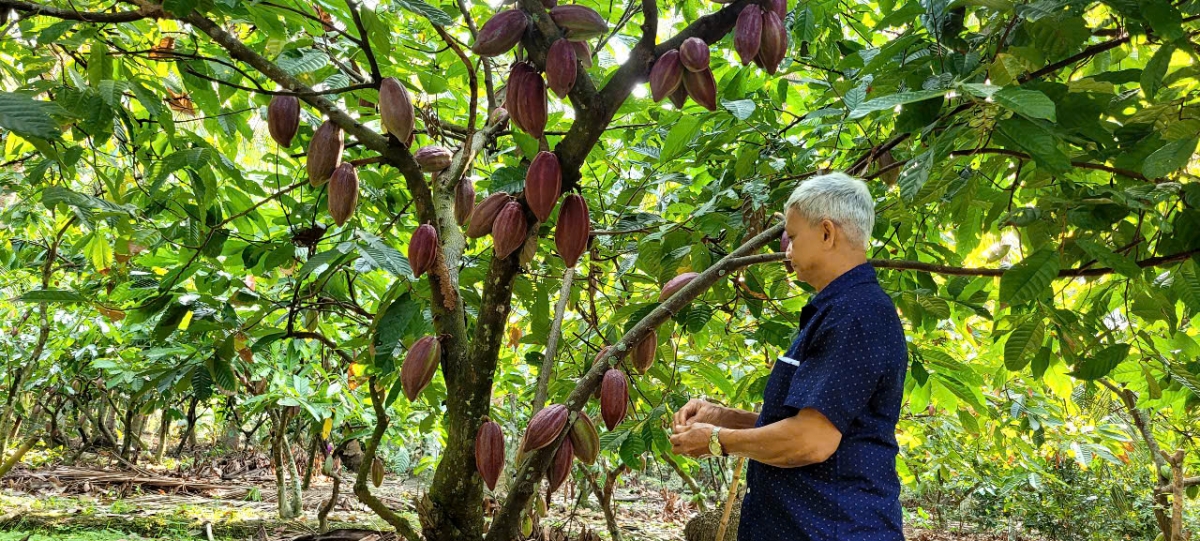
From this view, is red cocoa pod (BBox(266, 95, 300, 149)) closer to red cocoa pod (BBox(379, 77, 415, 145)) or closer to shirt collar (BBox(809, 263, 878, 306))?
red cocoa pod (BBox(379, 77, 415, 145))

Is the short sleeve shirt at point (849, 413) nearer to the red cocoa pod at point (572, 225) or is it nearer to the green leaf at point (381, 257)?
the red cocoa pod at point (572, 225)

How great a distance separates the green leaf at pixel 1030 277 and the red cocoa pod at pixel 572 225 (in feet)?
2.32

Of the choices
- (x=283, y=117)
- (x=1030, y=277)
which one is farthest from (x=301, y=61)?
(x=1030, y=277)

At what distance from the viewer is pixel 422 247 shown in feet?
4.04

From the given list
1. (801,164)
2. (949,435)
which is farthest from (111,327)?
(949,435)

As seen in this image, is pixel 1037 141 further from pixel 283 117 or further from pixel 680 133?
pixel 283 117

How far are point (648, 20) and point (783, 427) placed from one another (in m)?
0.64

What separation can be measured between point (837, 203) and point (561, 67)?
0.52 m

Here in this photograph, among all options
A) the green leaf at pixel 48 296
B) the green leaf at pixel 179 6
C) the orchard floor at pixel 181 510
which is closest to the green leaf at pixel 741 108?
the green leaf at pixel 179 6

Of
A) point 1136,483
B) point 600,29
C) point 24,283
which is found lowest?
point 1136,483

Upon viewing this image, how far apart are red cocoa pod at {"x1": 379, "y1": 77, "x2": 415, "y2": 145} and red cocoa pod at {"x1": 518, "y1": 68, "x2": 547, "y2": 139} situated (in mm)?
215

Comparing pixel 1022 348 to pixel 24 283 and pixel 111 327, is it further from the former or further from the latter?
pixel 24 283

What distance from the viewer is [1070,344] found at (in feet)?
5.33

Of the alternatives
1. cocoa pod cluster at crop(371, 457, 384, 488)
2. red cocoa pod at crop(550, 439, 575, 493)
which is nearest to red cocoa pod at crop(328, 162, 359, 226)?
red cocoa pod at crop(550, 439, 575, 493)
